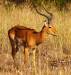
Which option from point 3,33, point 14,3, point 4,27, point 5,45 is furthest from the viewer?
point 14,3

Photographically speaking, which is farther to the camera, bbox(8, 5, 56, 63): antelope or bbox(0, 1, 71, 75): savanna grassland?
bbox(8, 5, 56, 63): antelope

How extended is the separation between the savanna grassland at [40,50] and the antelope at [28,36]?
0.16m

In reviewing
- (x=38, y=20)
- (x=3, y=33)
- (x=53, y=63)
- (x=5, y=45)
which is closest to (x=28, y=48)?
(x=53, y=63)

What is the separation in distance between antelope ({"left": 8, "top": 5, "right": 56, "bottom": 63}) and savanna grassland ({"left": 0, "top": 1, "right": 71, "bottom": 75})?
0.51ft

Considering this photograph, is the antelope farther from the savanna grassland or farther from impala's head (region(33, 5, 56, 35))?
the savanna grassland

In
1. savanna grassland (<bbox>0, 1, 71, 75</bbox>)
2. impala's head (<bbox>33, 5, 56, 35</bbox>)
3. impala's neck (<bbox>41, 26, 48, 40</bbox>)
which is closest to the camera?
savanna grassland (<bbox>0, 1, 71, 75</bbox>)

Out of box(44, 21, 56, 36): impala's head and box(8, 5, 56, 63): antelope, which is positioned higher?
box(44, 21, 56, 36): impala's head

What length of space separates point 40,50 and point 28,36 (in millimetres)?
815

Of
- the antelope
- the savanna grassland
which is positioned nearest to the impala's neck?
the antelope

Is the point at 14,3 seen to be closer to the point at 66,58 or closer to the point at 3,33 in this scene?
the point at 3,33

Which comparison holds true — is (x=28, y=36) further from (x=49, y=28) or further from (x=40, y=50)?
(x=40, y=50)

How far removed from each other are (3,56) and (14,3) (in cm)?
805

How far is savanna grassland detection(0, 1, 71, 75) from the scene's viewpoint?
691 centimetres

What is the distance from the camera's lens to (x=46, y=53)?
8617mm
